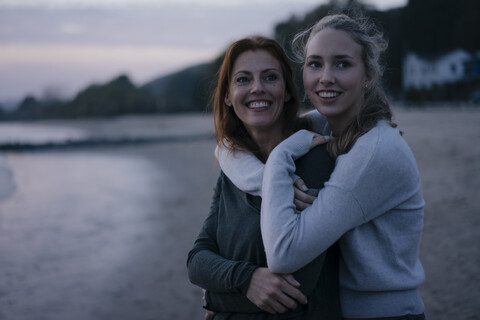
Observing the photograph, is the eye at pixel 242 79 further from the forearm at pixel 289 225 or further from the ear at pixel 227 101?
the forearm at pixel 289 225

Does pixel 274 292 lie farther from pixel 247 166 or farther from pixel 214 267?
pixel 247 166

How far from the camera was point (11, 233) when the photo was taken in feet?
30.4

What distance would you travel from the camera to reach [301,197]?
1854 millimetres

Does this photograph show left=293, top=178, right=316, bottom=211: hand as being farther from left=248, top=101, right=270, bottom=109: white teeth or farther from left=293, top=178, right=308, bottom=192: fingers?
left=248, top=101, right=270, bottom=109: white teeth

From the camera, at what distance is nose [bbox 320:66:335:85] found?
207 centimetres

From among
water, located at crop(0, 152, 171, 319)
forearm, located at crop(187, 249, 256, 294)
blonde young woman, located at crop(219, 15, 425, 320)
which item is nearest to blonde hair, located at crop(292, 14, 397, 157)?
blonde young woman, located at crop(219, 15, 425, 320)

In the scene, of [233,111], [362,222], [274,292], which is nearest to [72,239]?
[233,111]

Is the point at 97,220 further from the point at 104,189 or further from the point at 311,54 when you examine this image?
the point at 311,54

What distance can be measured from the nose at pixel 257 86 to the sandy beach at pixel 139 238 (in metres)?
1.96

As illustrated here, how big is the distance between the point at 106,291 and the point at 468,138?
41.5ft

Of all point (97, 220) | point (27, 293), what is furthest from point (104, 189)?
point (27, 293)

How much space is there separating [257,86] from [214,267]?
3.05 feet

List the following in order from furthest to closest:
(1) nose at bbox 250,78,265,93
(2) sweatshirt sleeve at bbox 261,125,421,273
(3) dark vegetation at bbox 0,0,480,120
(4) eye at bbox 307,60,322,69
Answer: (3) dark vegetation at bbox 0,0,480,120, (1) nose at bbox 250,78,265,93, (4) eye at bbox 307,60,322,69, (2) sweatshirt sleeve at bbox 261,125,421,273

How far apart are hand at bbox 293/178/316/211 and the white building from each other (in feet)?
132
